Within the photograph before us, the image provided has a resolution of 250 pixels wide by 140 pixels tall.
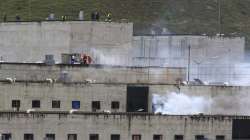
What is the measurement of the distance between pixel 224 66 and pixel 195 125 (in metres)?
31.9

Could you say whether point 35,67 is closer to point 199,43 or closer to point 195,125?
point 195,125

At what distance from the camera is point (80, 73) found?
58656 millimetres

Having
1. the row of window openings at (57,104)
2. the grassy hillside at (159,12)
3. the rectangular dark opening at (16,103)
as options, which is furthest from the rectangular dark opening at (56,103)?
the grassy hillside at (159,12)

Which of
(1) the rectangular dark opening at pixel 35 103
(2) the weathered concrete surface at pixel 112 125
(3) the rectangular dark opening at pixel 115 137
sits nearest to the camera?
(2) the weathered concrete surface at pixel 112 125

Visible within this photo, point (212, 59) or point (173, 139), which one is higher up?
point (212, 59)

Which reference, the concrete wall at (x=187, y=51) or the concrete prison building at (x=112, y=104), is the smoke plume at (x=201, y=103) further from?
the concrete wall at (x=187, y=51)

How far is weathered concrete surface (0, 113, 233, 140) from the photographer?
161 ft

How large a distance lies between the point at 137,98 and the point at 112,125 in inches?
206

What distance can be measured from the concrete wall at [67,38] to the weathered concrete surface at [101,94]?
63.8 ft

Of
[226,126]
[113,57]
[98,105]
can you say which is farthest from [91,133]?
[113,57]

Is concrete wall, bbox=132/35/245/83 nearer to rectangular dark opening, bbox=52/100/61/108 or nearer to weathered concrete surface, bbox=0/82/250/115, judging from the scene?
weathered concrete surface, bbox=0/82/250/115

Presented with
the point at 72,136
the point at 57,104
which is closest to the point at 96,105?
the point at 57,104

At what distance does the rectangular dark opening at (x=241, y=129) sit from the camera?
165ft

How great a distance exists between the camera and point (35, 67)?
58406mm
